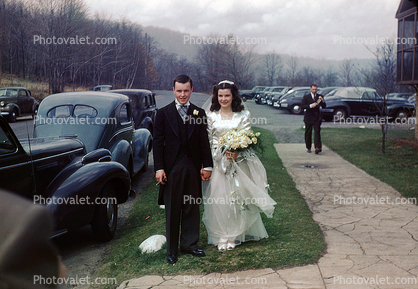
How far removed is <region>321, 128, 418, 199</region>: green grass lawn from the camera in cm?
821

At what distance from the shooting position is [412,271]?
3.96 m

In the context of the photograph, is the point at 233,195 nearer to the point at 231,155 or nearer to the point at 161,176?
the point at 231,155

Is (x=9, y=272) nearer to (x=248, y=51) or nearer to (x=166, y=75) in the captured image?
(x=248, y=51)

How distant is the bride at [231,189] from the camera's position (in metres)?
4.69

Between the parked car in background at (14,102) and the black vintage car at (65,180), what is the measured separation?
56.3 ft

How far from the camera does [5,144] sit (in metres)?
4.20

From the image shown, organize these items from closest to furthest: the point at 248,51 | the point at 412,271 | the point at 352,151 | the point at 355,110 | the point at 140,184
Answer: the point at 412,271 < the point at 140,184 < the point at 352,151 < the point at 355,110 < the point at 248,51

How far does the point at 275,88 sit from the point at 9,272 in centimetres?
3979

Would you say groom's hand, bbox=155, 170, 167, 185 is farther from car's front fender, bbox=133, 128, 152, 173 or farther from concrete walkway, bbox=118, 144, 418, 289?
car's front fender, bbox=133, 128, 152, 173

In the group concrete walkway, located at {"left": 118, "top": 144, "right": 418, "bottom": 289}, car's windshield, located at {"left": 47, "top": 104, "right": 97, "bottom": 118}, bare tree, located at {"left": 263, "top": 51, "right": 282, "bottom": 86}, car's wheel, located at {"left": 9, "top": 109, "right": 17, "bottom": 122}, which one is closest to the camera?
concrete walkway, located at {"left": 118, "top": 144, "right": 418, "bottom": 289}

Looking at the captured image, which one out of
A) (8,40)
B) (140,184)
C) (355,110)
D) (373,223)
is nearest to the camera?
(373,223)

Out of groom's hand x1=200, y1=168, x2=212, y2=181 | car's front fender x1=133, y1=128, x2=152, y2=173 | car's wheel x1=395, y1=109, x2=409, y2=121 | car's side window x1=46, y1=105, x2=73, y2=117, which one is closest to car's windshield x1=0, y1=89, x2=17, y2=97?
car's front fender x1=133, y1=128, x2=152, y2=173

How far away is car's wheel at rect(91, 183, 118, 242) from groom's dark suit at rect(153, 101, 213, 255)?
110 cm

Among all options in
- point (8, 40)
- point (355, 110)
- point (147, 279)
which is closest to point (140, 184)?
point (147, 279)
